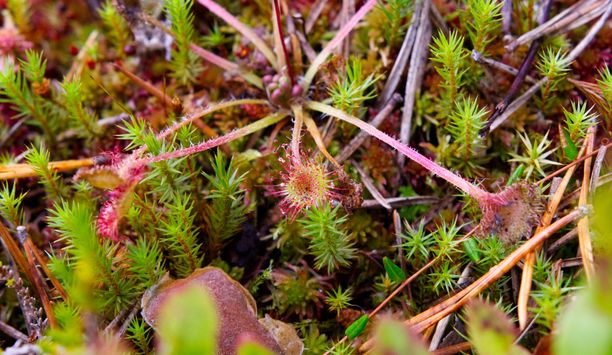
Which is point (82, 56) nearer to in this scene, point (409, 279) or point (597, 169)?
point (409, 279)

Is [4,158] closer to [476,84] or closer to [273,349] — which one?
[273,349]

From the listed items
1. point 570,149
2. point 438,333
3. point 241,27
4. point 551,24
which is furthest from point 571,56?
point 241,27

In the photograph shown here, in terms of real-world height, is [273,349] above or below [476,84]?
below

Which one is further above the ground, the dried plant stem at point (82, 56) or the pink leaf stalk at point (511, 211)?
the pink leaf stalk at point (511, 211)

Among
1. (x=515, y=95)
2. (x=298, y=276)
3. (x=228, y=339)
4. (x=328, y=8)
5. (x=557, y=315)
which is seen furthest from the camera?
(x=328, y=8)

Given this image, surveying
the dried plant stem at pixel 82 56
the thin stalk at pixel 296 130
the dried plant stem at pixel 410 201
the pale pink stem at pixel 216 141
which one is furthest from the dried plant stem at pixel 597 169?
the dried plant stem at pixel 82 56

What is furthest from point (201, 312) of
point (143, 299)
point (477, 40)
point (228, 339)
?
point (477, 40)

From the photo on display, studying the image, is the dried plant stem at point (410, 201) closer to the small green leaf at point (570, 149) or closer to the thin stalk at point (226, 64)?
the small green leaf at point (570, 149)
